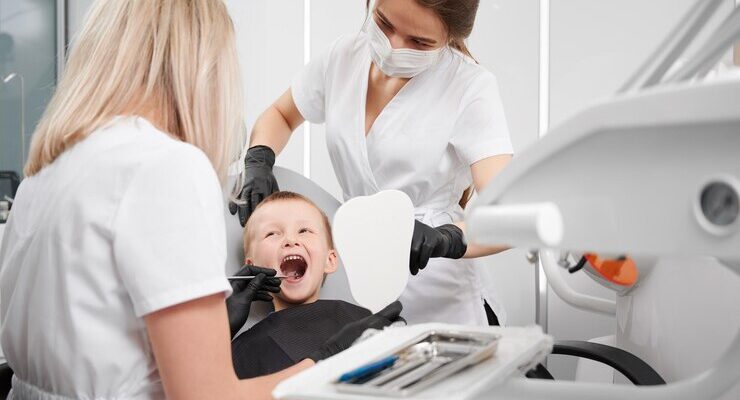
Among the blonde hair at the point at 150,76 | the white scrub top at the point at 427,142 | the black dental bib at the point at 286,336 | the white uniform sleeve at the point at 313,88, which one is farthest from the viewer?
the white uniform sleeve at the point at 313,88

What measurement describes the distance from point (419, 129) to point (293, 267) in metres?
0.47

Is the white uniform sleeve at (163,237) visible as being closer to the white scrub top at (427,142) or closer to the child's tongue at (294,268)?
the child's tongue at (294,268)

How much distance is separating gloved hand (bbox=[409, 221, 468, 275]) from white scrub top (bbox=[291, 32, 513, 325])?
0.89ft

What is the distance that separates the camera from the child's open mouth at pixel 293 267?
1861 millimetres

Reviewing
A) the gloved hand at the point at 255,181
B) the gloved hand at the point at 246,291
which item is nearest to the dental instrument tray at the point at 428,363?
the gloved hand at the point at 246,291

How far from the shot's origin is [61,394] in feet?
3.50

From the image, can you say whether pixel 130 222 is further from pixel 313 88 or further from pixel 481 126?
pixel 313 88

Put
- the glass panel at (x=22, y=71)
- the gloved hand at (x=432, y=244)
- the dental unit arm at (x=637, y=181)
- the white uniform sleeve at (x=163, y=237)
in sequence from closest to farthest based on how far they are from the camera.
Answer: the dental unit arm at (x=637, y=181) → the white uniform sleeve at (x=163, y=237) → the gloved hand at (x=432, y=244) → the glass panel at (x=22, y=71)

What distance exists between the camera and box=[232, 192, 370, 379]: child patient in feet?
5.59

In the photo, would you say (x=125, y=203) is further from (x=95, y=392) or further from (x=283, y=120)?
(x=283, y=120)

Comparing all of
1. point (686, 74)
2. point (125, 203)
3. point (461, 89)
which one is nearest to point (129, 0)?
point (125, 203)

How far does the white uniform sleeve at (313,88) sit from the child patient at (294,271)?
0.35 m

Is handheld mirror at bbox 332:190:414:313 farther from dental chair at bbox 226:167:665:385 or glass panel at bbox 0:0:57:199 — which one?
glass panel at bbox 0:0:57:199

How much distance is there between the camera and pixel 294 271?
74.6 inches
